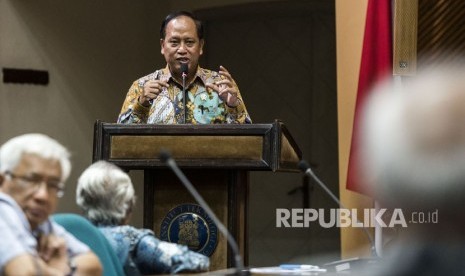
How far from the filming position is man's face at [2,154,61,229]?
2465mm

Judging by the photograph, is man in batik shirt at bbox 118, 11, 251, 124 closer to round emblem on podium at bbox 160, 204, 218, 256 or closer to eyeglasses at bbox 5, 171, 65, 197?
round emblem on podium at bbox 160, 204, 218, 256

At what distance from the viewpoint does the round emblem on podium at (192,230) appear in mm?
4367

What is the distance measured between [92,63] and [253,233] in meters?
2.16

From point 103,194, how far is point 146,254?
0.73 feet

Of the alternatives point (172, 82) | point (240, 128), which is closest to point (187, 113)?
point (172, 82)

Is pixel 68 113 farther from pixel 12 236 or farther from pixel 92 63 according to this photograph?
pixel 12 236

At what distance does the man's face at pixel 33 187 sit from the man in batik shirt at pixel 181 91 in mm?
2082

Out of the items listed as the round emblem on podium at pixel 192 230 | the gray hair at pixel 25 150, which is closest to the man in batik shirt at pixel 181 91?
the round emblem on podium at pixel 192 230

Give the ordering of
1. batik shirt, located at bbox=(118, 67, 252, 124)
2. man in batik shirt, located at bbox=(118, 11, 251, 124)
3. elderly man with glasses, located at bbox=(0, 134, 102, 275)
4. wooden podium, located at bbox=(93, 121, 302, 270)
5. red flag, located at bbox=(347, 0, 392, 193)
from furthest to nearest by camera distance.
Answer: red flag, located at bbox=(347, 0, 392, 193)
batik shirt, located at bbox=(118, 67, 252, 124)
man in batik shirt, located at bbox=(118, 11, 251, 124)
wooden podium, located at bbox=(93, 121, 302, 270)
elderly man with glasses, located at bbox=(0, 134, 102, 275)

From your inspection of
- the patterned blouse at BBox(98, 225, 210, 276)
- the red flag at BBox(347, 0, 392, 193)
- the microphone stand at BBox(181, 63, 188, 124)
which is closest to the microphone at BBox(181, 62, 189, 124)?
the microphone stand at BBox(181, 63, 188, 124)

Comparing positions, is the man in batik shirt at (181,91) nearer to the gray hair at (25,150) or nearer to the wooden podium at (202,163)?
the wooden podium at (202,163)

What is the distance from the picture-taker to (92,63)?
832 centimetres

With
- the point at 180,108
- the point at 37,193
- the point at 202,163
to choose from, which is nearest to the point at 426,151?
the point at 37,193

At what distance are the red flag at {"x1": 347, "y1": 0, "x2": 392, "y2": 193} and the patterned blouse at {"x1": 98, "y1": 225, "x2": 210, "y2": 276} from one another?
272 centimetres
